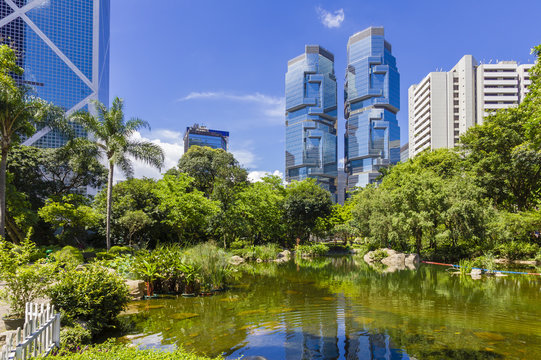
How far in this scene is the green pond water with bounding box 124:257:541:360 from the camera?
499 centimetres

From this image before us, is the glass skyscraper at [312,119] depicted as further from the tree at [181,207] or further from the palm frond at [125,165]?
the palm frond at [125,165]

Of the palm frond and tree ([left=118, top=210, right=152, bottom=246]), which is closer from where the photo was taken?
the palm frond

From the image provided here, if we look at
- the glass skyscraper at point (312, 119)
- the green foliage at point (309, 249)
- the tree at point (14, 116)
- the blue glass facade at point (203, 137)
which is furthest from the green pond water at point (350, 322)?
the glass skyscraper at point (312, 119)

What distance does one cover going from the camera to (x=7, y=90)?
1168 centimetres

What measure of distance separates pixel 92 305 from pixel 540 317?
30.1 ft

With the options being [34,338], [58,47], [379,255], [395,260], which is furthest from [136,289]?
[58,47]

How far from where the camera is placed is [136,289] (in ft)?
27.4

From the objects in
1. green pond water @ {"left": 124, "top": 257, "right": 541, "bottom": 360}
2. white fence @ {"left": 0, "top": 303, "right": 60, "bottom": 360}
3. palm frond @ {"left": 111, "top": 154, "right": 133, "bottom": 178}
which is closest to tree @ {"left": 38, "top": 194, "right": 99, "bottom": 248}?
palm frond @ {"left": 111, "top": 154, "right": 133, "bottom": 178}

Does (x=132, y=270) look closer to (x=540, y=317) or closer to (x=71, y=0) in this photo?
(x=540, y=317)

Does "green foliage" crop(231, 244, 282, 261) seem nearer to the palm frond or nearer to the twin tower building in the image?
the palm frond

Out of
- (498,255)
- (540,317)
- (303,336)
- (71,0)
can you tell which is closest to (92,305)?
(303,336)

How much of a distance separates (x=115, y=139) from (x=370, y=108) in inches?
4428

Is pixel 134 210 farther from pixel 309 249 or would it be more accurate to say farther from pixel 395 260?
pixel 395 260

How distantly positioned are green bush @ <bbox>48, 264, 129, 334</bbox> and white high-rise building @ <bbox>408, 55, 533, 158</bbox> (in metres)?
79.0
